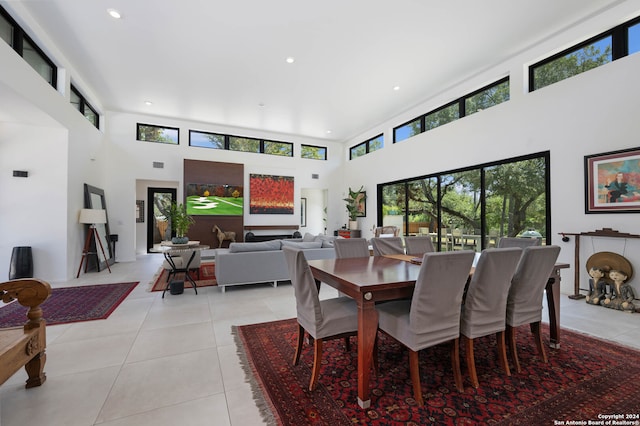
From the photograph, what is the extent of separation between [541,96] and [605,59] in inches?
30.9

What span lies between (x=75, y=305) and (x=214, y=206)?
4979 millimetres

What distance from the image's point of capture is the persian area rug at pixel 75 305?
3268mm

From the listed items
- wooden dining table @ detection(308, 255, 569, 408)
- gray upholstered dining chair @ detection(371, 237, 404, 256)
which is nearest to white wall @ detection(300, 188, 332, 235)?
gray upholstered dining chair @ detection(371, 237, 404, 256)

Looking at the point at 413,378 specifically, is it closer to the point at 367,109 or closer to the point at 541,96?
the point at 541,96

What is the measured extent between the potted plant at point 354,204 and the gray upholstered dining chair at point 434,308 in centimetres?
741

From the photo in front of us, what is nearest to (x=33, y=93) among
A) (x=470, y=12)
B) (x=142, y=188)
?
(x=142, y=188)

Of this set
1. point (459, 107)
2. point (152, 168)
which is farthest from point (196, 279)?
point (459, 107)

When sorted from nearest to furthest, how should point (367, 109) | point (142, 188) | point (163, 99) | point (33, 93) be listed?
point (33, 93), point (163, 99), point (367, 109), point (142, 188)

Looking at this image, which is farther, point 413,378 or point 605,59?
point 605,59

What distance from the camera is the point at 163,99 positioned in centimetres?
673

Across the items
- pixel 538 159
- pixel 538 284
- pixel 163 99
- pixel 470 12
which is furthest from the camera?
pixel 163 99

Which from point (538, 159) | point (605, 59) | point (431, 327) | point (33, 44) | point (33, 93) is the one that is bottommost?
point (431, 327)

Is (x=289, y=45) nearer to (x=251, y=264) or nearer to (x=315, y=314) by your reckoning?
(x=251, y=264)

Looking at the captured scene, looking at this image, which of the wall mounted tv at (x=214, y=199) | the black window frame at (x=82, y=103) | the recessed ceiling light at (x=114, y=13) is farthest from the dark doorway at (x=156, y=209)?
the recessed ceiling light at (x=114, y=13)
